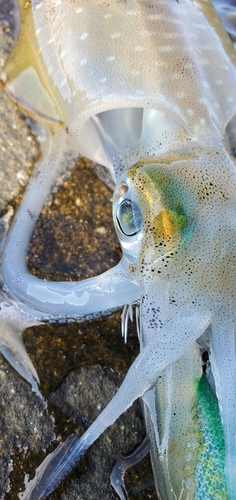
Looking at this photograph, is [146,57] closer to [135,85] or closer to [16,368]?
[135,85]

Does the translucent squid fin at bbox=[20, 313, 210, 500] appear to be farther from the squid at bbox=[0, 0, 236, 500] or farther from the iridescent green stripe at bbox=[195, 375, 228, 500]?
the iridescent green stripe at bbox=[195, 375, 228, 500]

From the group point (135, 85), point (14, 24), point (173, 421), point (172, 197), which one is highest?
point (14, 24)

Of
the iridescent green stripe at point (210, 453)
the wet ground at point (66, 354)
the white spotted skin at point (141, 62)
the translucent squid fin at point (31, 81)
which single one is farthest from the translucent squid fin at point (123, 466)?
the translucent squid fin at point (31, 81)

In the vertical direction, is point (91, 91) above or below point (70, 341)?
above

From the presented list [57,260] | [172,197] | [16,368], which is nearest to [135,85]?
[172,197]

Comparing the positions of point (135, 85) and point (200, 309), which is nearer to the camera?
point (200, 309)

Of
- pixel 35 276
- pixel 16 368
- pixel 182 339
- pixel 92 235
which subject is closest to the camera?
pixel 182 339

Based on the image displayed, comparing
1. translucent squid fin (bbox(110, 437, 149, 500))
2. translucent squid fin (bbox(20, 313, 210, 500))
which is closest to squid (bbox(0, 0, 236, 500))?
translucent squid fin (bbox(20, 313, 210, 500))
